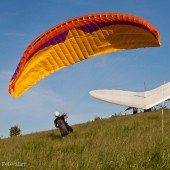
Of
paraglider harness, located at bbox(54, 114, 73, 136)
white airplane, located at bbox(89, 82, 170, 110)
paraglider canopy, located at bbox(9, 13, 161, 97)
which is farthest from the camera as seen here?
paraglider harness, located at bbox(54, 114, 73, 136)

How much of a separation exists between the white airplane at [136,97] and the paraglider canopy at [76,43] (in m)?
1.87

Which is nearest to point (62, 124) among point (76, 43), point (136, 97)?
point (136, 97)

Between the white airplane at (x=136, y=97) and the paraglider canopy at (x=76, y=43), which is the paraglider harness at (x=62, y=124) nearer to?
the white airplane at (x=136, y=97)

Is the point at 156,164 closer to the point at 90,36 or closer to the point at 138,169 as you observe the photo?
the point at 138,169

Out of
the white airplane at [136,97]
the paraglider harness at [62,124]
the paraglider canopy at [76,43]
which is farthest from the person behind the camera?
the paraglider harness at [62,124]

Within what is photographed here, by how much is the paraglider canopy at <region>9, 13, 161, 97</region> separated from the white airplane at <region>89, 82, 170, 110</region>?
187 cm

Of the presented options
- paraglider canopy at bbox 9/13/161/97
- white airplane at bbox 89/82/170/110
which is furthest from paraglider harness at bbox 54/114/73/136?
paraglider canopy at bbox 9/13/161/97

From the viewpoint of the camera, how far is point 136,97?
14547mm

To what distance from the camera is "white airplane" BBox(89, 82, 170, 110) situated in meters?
14.1

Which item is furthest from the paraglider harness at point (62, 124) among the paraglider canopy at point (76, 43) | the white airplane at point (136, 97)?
the paraglider canopy at point (76, 43)

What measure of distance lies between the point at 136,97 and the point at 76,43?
312cm

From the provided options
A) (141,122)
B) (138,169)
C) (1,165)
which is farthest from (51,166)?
(141,122)

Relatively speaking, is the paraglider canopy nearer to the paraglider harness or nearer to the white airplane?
the white airplane

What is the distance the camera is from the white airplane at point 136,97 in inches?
553
